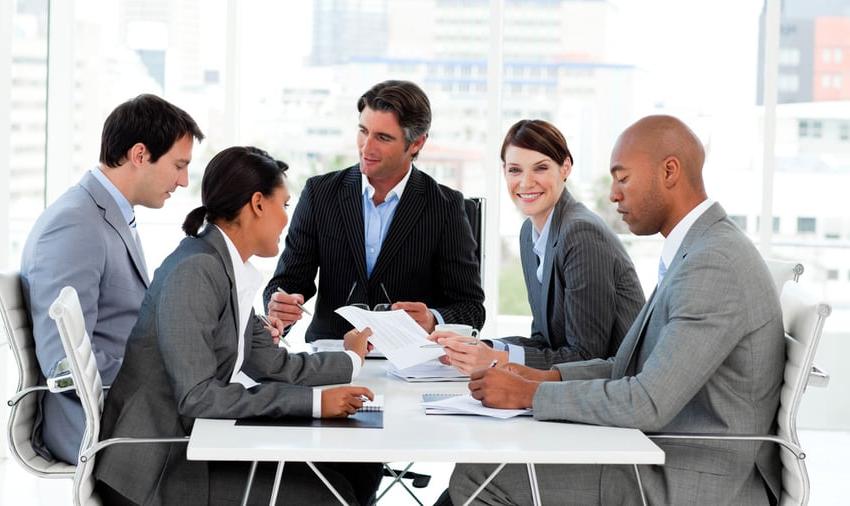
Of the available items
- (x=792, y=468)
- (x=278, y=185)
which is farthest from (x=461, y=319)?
(x=792, y=468)

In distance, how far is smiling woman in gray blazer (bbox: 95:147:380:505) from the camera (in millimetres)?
2373

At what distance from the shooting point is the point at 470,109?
6.59 meters

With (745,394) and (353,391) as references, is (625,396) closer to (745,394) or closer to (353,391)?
(745,394)

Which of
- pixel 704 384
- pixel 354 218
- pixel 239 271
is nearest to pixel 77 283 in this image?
pixel 239 271

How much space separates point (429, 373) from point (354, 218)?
3.59ft

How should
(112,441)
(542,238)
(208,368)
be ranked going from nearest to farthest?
(112,441), (208,368), (542,238)

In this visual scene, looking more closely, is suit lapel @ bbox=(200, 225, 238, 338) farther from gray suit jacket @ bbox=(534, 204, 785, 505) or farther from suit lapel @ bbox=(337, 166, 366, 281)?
suit lapel @ bbox=(337, 166, 366, 281)

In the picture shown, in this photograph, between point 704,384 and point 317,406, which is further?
point 704,384

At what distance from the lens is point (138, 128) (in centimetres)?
324

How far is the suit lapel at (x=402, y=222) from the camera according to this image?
3.88m

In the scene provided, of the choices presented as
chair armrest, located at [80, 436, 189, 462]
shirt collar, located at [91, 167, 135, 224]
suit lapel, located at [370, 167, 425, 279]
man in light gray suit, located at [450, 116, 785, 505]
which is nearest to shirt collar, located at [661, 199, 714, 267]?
man in light gray suit, located at [450, 116, 785, 505]

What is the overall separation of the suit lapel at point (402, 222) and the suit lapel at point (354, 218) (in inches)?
0.4

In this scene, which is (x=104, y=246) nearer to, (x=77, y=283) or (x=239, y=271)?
(x=77, y=283)

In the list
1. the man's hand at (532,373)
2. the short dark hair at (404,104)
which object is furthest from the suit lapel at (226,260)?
the short dark hair at (404,104)
